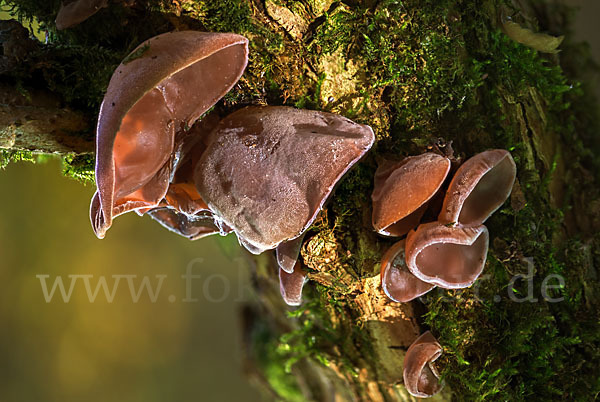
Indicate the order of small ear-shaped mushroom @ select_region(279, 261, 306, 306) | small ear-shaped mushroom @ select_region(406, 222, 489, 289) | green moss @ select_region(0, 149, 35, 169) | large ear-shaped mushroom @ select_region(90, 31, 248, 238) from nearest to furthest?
large ear-shaped mushroom @ select_region(90, 31, 248, 238), small ear-shaped mushroom @ select_region(406, 222, 489, 289), green moss @ select_region(0, 149, 35, 169), small ear-shaped mushroom @ select_region(279, 261, 306, 306)

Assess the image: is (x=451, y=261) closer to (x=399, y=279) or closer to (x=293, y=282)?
(x=399, y=279)

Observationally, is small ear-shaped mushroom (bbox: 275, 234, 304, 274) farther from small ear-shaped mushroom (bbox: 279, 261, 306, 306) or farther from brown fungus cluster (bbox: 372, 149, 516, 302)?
brown fungus cluster (bbox: 372, 149, 516, 302)

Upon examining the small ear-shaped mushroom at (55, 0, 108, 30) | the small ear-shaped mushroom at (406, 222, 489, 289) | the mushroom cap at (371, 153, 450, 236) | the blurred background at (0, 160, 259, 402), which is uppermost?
the small ear-shaped mushroom at (55, 0, 108, 30)

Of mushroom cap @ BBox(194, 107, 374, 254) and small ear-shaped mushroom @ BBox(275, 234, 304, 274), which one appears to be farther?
small ear-shaped mushroom @ BBox(275, 234, 304, 274)

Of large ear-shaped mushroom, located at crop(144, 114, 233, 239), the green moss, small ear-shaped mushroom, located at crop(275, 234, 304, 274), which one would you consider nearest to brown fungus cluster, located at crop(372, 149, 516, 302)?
small ear-shaped mushroom, located at crop(275, 234, 304, 274)

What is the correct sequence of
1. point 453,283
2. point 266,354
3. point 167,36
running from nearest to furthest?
point 167,36, point 453,283, point 266,354

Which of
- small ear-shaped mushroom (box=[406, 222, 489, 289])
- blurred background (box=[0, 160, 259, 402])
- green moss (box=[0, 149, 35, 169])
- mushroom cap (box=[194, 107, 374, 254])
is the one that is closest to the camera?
mushroom cap (box=[194, 107, 374, 254])

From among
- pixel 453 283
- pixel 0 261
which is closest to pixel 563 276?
pixel 453 283

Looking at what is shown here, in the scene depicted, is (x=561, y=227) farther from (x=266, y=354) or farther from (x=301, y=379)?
(x=266, y=354)
